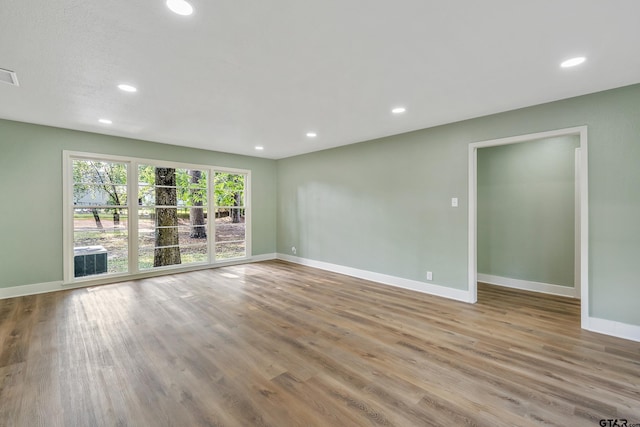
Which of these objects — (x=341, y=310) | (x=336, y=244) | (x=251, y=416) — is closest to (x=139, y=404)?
(x=251, y=416)

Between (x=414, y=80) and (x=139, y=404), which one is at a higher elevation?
(x=414, y=80)

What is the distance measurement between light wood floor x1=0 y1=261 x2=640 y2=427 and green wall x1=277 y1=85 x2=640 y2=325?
69 centimetres

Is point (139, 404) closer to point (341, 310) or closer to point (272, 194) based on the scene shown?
point (341, 310)

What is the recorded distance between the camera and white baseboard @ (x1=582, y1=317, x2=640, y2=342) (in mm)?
2816

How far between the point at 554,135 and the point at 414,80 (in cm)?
192

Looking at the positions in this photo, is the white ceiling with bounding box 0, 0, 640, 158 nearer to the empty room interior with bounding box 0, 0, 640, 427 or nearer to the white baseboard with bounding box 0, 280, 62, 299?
the empty room interior with bounding box 0, 0, 640, 427

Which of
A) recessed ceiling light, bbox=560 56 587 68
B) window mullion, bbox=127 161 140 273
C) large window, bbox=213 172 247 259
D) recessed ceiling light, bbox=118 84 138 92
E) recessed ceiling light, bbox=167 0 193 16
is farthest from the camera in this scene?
large window, bbox=213 172 247 259

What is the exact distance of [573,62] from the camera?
242cm

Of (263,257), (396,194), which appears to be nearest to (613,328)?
(396,194)

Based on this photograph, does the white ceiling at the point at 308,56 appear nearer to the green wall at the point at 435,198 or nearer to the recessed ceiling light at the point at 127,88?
the recessed ceiling light at the point at 127,88

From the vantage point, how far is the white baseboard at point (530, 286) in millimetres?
4164

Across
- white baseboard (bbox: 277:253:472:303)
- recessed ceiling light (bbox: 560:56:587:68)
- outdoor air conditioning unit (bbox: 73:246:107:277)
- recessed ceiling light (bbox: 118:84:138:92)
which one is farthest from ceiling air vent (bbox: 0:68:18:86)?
white baseboard (bbox: 277:253:472:303)

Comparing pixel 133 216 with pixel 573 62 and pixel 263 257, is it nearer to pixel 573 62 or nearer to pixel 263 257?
pixel 263 257

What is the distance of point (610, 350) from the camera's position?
8.52ft
